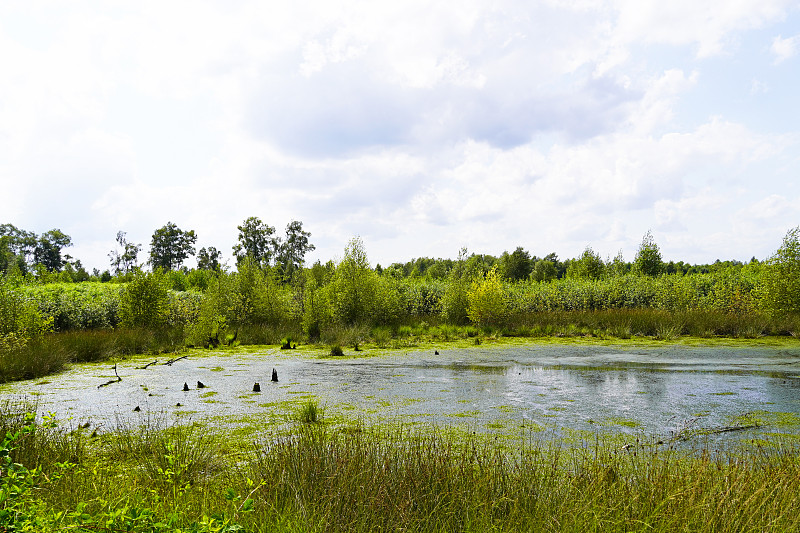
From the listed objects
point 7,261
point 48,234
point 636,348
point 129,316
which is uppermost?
point 48,234

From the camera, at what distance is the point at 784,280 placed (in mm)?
16672

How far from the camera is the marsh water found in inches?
228

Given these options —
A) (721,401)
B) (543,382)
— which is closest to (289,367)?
(543,382)

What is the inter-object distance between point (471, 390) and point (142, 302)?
42.1 feet

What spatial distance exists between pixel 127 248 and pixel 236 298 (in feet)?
170

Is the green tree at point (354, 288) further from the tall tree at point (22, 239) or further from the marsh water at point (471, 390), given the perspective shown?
the tall tree at point (22, 239)

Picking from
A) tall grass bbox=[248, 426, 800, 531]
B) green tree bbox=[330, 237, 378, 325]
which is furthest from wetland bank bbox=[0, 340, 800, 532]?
green tree bbox=[330, 237, 378, 325]

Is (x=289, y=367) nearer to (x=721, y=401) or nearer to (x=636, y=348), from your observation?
(x=721, y=401)

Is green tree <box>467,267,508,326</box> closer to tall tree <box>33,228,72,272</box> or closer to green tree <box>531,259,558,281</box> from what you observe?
green tree <box>531,259,558,281</box>

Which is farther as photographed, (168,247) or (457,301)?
(168,247)

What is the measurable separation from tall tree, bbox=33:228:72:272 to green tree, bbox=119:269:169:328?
60325mm

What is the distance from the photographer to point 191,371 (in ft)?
33.8

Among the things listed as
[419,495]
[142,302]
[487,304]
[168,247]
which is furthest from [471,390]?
[168,247]

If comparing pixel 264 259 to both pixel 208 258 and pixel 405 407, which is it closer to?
pixel 208 258
